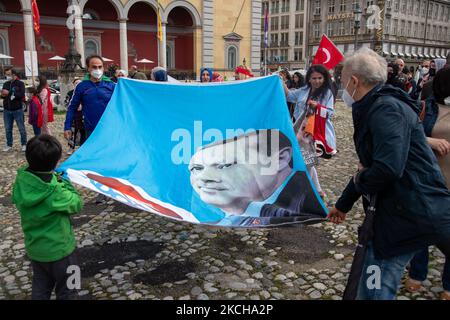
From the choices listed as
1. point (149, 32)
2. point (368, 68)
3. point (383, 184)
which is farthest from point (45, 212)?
point (149, 32)

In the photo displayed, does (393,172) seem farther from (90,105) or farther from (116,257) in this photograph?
(90,105)

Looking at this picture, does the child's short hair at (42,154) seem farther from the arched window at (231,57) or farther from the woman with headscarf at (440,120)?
the arched window at (231,57)

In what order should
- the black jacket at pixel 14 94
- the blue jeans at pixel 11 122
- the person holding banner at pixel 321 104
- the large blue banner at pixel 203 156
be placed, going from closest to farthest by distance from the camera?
the large blue banner at pixel 203 156, the person holding banner at pixel 321 104, the black jacket at pixel 14 94, the blue jeans at pixel 11 122

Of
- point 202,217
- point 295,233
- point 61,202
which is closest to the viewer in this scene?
point 61,202

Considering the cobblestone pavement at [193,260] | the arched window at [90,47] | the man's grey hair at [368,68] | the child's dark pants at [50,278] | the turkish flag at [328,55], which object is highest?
the arched window at [90,47]

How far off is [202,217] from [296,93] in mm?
3145

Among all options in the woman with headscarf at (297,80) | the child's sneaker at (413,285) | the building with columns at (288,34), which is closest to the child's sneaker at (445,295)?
the child's sneaker at (413,285)

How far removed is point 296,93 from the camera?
6.39m

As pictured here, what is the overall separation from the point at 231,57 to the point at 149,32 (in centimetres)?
754

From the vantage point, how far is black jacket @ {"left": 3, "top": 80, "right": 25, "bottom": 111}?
1037 centimetres

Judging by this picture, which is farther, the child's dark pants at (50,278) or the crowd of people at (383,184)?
the child's dark pants at (50,278)

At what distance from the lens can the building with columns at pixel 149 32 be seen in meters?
30.9

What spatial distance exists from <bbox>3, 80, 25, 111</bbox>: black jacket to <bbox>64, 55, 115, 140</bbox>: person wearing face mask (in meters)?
5.05
